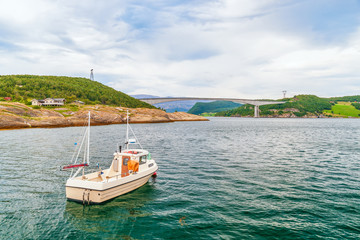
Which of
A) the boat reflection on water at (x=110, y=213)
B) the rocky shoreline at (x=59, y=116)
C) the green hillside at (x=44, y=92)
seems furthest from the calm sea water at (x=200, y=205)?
the green hillside at (x=44, y=92)

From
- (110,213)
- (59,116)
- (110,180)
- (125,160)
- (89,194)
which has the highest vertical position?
(59,116)

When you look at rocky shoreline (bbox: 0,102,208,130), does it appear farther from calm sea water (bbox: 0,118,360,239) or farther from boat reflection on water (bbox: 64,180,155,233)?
boat reflection on water (bbox: 64,180,155,233)

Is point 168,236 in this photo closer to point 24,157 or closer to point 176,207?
point 176,207

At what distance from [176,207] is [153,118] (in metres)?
109

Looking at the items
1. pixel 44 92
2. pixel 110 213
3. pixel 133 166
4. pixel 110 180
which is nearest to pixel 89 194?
pixel 110 180

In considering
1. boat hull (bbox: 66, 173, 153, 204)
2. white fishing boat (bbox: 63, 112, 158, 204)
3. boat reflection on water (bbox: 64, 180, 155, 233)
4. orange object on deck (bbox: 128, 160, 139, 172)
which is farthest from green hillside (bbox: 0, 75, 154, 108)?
boat reflection on water (bbox: 64, 180, 155, 233)

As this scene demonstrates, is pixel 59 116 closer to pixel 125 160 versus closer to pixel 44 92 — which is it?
pixel 44 92

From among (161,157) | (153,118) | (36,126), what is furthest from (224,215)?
(153,118)

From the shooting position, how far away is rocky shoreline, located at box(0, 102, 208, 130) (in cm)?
6844

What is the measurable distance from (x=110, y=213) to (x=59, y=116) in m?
84.3

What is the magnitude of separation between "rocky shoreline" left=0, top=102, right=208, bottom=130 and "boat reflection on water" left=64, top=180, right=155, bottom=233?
228 ft

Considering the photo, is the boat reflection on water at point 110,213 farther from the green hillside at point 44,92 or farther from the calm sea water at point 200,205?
the green hillside at point 44,92

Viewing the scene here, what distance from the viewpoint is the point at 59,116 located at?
278ft

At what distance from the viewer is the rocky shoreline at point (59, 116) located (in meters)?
68.4
